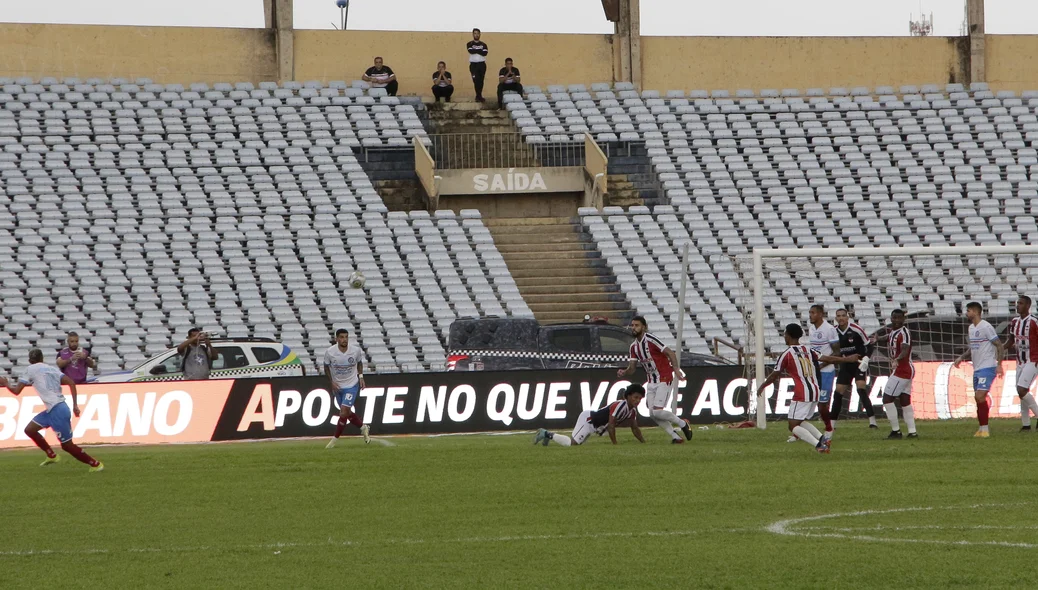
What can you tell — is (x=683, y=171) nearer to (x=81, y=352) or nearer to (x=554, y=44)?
(x=554, y=44)

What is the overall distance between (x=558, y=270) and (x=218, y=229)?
7944 millimetres

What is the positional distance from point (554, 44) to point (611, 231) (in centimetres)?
902

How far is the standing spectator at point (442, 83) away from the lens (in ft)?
129

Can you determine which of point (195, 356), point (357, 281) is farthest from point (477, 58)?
point (195, 356)

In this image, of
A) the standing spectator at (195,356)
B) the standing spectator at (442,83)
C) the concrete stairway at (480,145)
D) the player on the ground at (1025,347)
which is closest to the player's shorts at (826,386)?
the player on the ground at (1025,347)

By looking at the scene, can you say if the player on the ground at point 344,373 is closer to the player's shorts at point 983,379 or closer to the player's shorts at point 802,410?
the player's shorts at point 802,410

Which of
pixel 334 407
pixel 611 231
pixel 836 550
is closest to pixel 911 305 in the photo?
pixel 611 231

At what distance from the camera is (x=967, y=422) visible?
23.6 m

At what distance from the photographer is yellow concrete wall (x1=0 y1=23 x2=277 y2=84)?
127 ft

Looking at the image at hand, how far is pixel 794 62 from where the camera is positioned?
42.6 m

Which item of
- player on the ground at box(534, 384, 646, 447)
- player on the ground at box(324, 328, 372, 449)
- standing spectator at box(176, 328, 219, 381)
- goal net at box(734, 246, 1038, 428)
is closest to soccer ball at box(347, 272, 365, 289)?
standing spectator at box(176, 328, 219, 381)

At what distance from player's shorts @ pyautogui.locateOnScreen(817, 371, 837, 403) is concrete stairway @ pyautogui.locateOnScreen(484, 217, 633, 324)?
11.7 m

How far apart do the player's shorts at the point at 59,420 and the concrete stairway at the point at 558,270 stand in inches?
588

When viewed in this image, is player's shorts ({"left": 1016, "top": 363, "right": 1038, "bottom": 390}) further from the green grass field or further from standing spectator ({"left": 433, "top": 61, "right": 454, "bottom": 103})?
standing spectator ({"left": 433, "top": 61, "right": 454, "bottom": 103})
